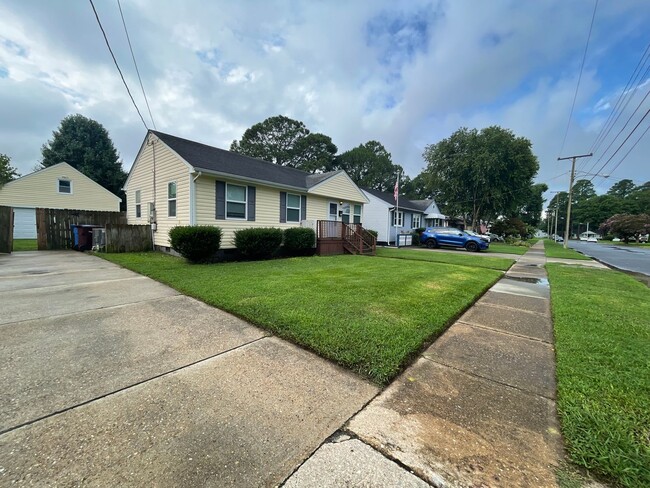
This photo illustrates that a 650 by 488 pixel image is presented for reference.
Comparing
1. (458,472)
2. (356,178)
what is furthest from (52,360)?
(356,178)

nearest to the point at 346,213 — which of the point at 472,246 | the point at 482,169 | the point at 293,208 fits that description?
the point at 293,208

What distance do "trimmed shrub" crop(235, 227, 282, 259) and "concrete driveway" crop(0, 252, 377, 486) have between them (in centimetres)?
555

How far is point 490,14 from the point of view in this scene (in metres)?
9.19

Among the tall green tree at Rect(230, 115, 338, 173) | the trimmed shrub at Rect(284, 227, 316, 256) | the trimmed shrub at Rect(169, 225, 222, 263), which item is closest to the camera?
the trimmed shrub at Rect(169, 225, 222, 263)

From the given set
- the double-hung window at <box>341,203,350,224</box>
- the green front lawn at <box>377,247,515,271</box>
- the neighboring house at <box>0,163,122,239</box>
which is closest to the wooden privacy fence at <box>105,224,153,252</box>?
the double-hung window at <box>341,203,350,224</box>

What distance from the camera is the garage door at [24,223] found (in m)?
18.1

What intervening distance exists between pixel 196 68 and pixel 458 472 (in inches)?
540

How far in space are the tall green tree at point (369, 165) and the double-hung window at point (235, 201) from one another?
3419cm

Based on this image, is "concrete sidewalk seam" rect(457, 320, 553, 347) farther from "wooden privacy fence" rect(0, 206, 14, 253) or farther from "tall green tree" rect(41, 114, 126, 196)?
"tall green tree" rect(41, 114, 126, 196)

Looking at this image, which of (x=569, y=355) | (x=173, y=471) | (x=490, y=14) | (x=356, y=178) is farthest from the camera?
(x=356, y=178)

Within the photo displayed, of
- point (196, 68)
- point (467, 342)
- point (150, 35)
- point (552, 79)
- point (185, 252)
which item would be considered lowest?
point (467, 342)

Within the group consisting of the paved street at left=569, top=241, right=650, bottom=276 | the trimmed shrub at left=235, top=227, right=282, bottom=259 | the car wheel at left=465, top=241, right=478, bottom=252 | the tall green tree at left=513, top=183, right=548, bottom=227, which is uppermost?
the tall green tree at left=513, top=183, right=548, bottom=227

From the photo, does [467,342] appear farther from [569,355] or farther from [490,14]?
[490,14]

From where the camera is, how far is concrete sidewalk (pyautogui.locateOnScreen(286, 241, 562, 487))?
149cm
